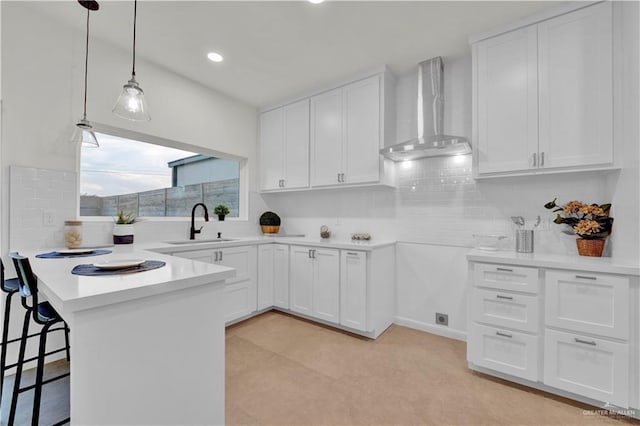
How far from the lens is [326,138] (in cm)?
330

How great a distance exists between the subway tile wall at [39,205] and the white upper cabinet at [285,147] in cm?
204

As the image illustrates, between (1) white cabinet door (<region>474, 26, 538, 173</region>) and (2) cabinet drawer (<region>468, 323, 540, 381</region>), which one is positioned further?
(1) white cabinet door (<region>474, 26, 538, 173</region>)

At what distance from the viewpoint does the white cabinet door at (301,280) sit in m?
3.04

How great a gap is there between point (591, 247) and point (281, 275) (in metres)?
2.77

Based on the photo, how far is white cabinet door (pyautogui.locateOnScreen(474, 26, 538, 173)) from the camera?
2.16 m

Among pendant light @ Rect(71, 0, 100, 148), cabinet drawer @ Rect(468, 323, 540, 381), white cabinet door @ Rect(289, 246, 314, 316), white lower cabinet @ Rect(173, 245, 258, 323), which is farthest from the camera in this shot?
white cabinet door @ Rect(289, 246, 314, 316)

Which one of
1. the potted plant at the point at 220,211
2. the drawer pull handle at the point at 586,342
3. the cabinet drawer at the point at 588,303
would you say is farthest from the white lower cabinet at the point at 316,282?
the drawer pull handle at the point at 586,342

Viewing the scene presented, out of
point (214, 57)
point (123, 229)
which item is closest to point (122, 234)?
point (123, 229)

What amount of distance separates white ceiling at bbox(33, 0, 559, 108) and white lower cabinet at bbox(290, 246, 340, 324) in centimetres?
194

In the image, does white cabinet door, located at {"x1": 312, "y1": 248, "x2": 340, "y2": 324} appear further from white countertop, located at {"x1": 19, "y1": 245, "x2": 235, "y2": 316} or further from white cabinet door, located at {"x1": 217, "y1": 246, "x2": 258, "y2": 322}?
white countertop, located at {"x1": 19, "y1": 245, "x2": 235, "y2": 316}

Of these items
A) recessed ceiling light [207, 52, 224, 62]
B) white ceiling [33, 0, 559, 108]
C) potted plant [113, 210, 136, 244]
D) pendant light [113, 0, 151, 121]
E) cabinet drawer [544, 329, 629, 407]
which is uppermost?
white ceiling [33, 0, 559, 108]

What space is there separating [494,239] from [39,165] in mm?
3743

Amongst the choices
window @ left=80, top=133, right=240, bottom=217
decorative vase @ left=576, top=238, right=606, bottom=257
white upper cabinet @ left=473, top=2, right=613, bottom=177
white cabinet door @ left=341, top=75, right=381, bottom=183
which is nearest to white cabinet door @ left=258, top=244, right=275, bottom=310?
window @ left=80, top=133, right=240, bottom=217

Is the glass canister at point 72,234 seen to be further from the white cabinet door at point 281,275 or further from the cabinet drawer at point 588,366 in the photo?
the cabinet drawer at point 588,366
